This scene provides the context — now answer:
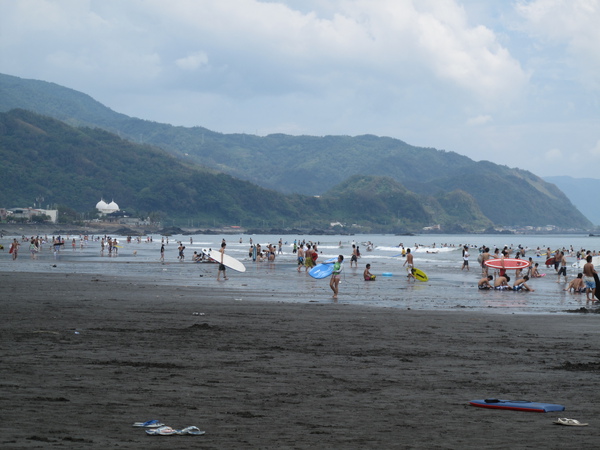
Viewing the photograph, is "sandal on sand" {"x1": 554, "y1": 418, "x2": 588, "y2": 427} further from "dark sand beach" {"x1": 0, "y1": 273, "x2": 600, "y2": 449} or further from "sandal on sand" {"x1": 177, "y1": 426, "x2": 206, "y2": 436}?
"sandal on sand" {"x1": 177, "y1": 426, "x2": 206, "y2": 436}

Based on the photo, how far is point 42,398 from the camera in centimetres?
813

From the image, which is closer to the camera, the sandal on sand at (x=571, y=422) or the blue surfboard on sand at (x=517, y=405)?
the sandal on sand at (x=571, y=422)

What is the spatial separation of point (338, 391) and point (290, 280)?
2639cm

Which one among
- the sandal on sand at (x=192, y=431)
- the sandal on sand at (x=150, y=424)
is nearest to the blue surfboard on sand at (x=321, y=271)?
the sandal on sand at (x=150, y=424)

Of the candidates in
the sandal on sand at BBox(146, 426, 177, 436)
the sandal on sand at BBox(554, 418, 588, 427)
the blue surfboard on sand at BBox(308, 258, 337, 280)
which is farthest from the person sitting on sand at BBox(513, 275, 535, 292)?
the sandal on sand at BBox(146, 426, 177, 436)

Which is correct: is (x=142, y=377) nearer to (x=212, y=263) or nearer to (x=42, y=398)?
(x=42, y=398)

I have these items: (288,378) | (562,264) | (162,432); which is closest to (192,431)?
(162,432)

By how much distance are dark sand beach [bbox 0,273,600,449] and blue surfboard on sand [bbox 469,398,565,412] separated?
0.45 ft

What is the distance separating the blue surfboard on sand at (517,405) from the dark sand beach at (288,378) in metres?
0.14

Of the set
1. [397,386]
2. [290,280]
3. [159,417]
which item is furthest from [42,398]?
[290,280]

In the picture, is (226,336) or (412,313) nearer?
(226,336)

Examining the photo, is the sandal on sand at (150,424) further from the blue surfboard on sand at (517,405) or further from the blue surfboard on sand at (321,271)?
the blue surfboard on sand at (321,271)

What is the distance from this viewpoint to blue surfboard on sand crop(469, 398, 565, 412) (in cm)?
821

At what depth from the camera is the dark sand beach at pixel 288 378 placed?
7.04 metres
